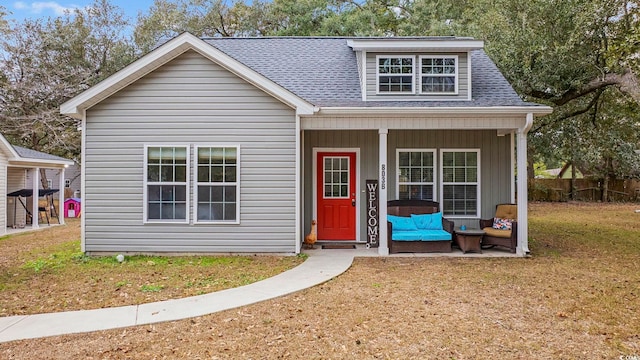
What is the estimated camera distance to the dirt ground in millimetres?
3547

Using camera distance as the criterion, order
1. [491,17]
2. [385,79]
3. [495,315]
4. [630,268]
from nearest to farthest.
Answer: [495,315]
[630,268]
[385,79]
[491,17]

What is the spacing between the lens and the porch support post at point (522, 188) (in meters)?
7.51

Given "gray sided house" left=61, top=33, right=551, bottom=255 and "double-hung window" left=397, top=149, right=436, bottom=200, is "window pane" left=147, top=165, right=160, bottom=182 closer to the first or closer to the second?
"gray sided house" left=61, top=33, right=551, bottom=255

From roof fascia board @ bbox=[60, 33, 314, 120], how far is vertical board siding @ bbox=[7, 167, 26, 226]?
8814mm

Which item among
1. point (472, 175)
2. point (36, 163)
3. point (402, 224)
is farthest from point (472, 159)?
point (36, 163)

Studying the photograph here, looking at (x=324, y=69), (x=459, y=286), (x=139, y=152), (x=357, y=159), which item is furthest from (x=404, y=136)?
(x=139, y=152)

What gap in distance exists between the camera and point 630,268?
684 cm

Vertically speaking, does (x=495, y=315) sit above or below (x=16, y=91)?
below

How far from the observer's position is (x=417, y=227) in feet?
27.0

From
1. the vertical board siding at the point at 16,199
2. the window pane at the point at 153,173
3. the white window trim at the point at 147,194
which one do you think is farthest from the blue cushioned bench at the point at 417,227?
the vertical board siding at the point at 16,199

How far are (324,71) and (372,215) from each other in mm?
3822

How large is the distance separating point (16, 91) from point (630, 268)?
2296 centimetres

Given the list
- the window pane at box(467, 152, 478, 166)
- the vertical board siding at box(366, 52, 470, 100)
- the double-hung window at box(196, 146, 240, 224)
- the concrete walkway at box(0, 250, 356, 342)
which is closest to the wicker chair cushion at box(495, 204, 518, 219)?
the window pane at box(467, 152, 478, 166)

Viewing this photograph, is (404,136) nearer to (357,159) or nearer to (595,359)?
(357,159)
